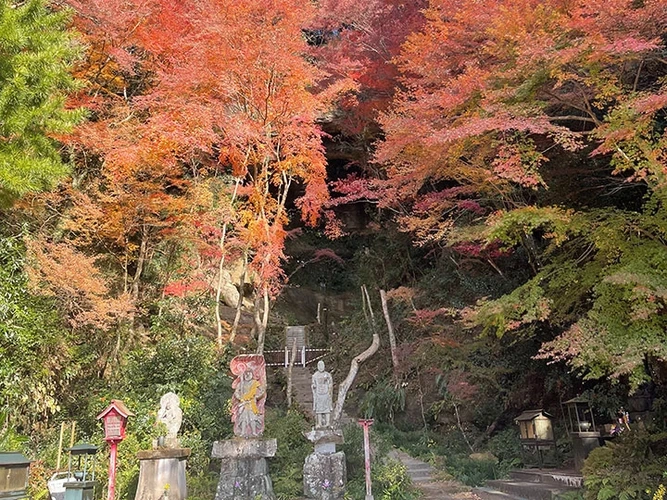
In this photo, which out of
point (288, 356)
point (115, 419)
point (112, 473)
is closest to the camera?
point (112, 473)

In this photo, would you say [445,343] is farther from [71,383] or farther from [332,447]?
[71,383]

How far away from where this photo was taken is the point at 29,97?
4.89 metres

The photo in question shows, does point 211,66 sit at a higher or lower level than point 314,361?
higher

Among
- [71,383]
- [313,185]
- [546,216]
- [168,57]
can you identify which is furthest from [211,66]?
[546,216]

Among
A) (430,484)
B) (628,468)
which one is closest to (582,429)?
(628,468)

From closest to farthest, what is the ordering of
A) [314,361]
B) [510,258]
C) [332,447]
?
[332,447], [510,258], [314,361]

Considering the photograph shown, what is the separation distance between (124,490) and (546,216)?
7.75m

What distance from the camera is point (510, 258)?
A: 11930mm

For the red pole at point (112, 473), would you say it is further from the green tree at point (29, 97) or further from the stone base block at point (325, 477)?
the stone base block at point (325, 477)

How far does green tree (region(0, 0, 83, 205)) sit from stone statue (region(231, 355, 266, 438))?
14.4ft

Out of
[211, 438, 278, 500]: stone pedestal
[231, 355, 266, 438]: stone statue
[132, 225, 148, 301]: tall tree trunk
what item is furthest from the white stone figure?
[132, 225, 148, 301]: tall tree trunk

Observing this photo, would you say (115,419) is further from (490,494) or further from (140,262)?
(140,262)

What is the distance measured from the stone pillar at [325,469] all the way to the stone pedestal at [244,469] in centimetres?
63

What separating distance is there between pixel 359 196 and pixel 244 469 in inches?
266
